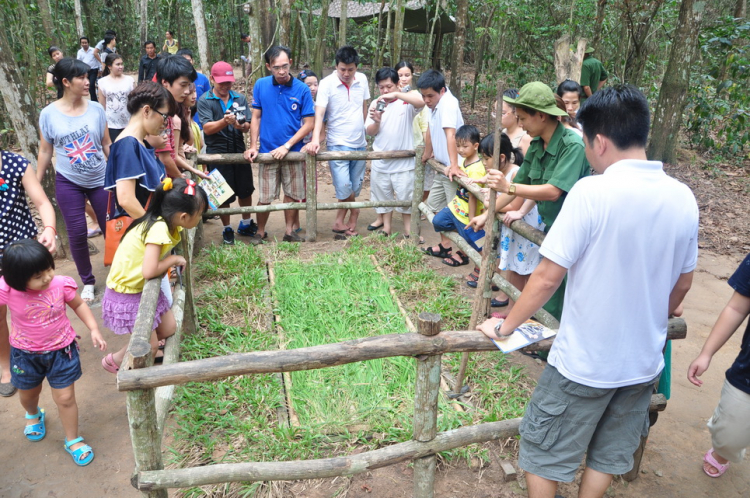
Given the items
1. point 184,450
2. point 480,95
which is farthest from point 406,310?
point 480,95

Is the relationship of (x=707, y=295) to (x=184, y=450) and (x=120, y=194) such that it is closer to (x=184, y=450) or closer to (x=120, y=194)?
(x=184, y=450)

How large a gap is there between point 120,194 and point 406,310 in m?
2.22

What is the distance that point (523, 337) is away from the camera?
2240mm

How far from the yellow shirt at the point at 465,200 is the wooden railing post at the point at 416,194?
2.41ft

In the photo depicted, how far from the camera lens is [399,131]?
559 centimetres

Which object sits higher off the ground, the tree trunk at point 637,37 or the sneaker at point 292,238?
the tree trunk at point 637,37

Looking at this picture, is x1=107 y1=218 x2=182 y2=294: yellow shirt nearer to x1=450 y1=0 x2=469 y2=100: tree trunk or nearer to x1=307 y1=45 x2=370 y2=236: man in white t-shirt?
x1=307 y1=45 x2=370 y2=236: man in white t-shirt

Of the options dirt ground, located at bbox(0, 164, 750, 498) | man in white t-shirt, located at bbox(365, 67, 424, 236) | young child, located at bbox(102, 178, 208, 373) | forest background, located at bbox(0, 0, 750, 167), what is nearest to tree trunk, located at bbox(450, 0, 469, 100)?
forest background, located at bbox(0, 0, 750, 167)

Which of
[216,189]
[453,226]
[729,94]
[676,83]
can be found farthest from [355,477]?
[729,94]

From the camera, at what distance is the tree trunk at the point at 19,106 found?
4.60 metres

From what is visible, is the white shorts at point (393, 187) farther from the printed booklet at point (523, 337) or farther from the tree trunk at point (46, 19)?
the tree trunk at point (46, 19)

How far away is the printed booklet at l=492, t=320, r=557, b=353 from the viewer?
86.7 inches

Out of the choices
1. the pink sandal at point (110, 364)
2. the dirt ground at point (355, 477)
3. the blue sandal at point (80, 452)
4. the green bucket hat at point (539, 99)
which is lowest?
the dirt ground at point (355, 477)

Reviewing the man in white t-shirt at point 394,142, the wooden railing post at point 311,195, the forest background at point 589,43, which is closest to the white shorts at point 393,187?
the man in white t-shirt at point 394,142
